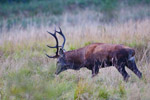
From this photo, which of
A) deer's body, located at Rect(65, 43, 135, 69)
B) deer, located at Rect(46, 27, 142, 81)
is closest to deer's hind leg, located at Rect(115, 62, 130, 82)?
deer, located at Rect(46, 27, 142, 81)

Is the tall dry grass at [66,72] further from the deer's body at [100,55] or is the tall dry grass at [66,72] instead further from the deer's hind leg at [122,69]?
the deer's body at [100,55]

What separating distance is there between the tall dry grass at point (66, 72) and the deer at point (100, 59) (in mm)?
185

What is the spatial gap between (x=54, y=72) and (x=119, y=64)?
1711 millimetres

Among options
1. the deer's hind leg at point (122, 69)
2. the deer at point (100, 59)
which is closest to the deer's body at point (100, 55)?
the deer at point (100, 59)

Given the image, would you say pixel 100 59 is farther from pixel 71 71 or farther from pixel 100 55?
pixel 71 71

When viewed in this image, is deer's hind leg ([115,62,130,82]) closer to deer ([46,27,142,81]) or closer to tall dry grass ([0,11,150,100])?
deer ([46,27,142,81])

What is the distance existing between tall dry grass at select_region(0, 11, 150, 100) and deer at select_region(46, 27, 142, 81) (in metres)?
0.19

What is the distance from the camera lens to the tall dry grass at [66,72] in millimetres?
5180

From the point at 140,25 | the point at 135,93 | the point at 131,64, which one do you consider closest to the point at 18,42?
the point at 140,25

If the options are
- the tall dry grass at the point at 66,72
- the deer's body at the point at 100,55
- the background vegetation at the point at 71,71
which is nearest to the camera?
the tall dry grass at the point at 66,72

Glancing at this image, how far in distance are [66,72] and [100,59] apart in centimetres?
131

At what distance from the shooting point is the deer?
295 inches

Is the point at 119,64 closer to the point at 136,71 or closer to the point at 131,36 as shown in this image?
the point at 136,71

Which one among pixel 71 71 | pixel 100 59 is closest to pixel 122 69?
pixel 100 59
